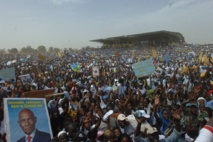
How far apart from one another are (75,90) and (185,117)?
245 inches

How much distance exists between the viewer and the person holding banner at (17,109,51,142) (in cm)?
416

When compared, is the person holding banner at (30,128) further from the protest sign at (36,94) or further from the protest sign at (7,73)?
the protest sign at (7,73)

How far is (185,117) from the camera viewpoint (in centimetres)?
483

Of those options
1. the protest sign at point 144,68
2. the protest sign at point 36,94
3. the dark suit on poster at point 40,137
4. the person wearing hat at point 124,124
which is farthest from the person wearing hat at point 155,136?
the protest sign at point 144,68

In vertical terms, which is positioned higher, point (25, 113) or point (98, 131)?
point (25, 113)

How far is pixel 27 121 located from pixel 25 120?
0.12ft

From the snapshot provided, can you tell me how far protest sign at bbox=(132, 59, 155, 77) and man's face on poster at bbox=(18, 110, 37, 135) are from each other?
244 inches

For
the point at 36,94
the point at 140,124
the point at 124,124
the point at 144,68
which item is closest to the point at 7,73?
the point at 36,94

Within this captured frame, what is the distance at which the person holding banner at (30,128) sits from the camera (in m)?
4.16

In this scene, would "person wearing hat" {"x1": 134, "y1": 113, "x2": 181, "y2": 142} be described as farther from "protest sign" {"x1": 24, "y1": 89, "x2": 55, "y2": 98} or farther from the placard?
the placard

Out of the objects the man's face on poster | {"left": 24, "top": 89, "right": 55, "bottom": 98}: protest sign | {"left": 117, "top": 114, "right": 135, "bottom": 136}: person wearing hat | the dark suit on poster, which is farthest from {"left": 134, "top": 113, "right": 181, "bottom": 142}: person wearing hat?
{"left": 24, "top": 89, "right": 55, "bottom": 98}: protest sign

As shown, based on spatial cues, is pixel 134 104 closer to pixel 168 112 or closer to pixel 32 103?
pixel 168 112

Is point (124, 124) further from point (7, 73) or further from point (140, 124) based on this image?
point (7, 73)

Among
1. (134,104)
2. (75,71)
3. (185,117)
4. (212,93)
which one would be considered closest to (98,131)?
(185,117)
